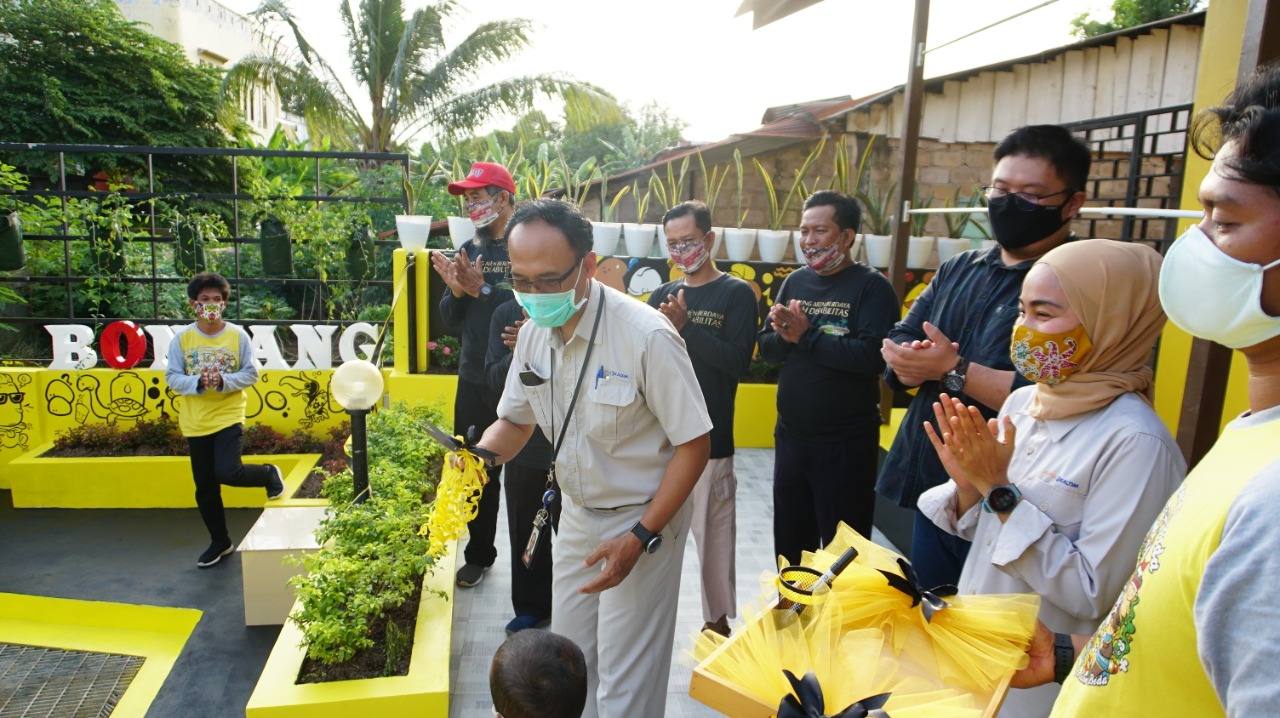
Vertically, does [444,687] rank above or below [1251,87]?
below

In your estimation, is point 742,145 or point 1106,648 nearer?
point 1106,648

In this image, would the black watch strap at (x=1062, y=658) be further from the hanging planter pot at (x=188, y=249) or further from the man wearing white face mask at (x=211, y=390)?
the hanging planter pot at (x=188, y=249)

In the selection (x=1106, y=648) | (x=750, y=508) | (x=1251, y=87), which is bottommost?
(x=750, y=508)

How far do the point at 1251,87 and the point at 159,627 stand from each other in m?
5.27

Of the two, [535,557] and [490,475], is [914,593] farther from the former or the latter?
[490,475]

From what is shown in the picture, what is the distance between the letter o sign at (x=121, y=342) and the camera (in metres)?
6.48

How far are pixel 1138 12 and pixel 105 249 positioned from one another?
20.4 metres

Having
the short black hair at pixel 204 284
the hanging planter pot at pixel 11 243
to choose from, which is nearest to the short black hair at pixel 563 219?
the short black hair at pixel 204 284

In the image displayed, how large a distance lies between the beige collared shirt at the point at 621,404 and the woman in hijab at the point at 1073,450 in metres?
0.81

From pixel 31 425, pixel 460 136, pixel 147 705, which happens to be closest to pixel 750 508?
pixel 147 705

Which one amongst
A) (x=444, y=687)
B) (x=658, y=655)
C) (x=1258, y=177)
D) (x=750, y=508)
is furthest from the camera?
(x=750, y=508)

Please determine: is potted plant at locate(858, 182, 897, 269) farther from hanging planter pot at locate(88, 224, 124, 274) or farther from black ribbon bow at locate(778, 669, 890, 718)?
hanging planter pot at locate(88, 224, 124, 274)

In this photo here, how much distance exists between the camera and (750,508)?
5.55 meters

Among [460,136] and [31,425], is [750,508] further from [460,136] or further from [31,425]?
[460,136]
